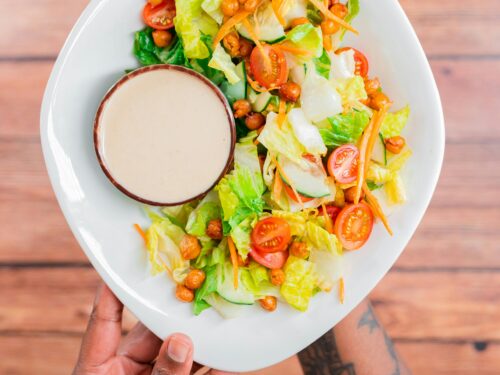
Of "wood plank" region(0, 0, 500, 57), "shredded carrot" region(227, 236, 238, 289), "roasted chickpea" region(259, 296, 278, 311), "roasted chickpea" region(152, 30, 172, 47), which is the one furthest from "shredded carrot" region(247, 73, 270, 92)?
"wood plank" region(0, 0, 500, 57)

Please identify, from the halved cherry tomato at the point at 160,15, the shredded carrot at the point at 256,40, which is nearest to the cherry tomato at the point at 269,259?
the shredded carrot at the point at 256,40

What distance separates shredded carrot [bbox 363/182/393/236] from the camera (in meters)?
2.06

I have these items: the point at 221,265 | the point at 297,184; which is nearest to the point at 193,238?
the point at 221,265

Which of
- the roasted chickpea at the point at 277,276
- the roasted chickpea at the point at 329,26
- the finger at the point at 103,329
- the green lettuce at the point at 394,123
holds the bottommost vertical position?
the finger at the point at 103,329

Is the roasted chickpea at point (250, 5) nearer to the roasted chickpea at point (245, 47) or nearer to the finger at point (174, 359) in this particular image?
the roasted chickpea at point (245, 47)

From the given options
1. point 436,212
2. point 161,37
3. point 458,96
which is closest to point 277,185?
point 161,37

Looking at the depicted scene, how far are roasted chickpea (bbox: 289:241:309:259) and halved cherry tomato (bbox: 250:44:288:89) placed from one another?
0.57m

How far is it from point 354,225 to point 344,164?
231 millimetres

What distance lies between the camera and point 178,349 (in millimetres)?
1876

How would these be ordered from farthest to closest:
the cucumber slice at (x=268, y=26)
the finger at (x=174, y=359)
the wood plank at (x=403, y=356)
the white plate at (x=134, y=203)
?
1. the wood plank at (x=403, y=356)
2. the white plate at (x=134, y=203)
3. the cucumber slice at (x=268, y=26)
4. the finger at (x=174, y=359)

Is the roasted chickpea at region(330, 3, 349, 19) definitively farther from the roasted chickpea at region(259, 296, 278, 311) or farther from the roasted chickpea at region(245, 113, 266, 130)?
the roasted chickpea at region(259, 296, 278, 311)

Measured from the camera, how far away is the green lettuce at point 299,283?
2.08 metres

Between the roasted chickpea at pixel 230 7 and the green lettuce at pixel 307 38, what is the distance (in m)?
0.20

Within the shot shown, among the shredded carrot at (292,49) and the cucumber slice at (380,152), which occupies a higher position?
the shredded carrot at (292,49)
